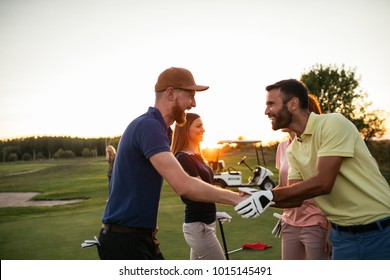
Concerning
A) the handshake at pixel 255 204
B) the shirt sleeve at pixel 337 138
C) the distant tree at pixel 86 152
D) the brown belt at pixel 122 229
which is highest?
the shirt sleeve at pixel 337 138

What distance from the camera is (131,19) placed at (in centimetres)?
625

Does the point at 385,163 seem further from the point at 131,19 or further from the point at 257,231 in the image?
the point at 131,19

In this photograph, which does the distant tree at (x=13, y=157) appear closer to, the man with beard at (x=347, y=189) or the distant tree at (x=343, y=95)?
the distant tree at (x=343, y=95)

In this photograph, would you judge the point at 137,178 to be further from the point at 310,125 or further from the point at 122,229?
the point at 310,125

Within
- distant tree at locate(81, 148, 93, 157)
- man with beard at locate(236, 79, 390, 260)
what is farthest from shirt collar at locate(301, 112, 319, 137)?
distant tree at locate(81, 148, 93, 157)

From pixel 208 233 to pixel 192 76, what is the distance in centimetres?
158

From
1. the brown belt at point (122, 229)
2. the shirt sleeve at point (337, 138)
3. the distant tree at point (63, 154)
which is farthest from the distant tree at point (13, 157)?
the shirt sleeve at point (337, 138)

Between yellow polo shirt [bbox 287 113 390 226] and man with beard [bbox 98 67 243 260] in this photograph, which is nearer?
man with beard [bbox 98 67 243 260]

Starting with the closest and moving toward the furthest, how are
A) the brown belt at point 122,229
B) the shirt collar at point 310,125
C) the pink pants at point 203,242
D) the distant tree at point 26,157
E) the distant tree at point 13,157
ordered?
the brown belt at point 122,229 < the shirt collar at point 310,125 < the pink pants at point 203,242 < the distant tree at point 13,157 < the distant tree at point 26,157

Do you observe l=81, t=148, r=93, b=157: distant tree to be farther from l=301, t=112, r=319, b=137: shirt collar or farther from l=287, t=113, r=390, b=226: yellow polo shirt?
l=287, t=113, r=390, b=226: yellow polo shirt

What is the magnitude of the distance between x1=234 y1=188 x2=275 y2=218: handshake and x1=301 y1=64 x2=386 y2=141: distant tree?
4029 cm

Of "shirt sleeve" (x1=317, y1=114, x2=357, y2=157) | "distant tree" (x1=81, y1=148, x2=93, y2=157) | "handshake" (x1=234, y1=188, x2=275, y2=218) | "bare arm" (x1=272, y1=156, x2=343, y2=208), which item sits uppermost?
"shirt sleeve" (x1=317, y1=114, x2=357, y2=157)

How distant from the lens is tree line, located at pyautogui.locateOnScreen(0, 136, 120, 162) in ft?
122

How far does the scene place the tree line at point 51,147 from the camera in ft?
122
